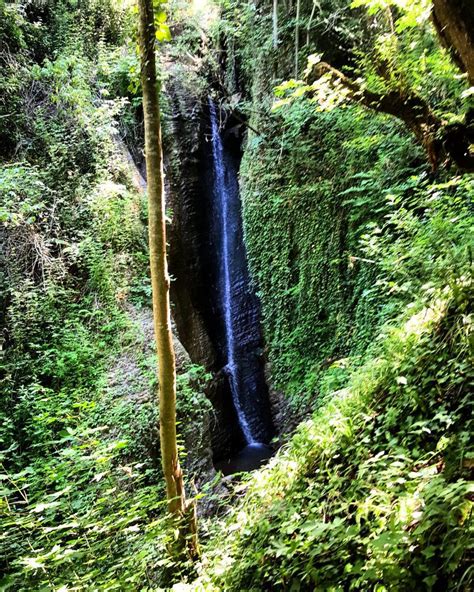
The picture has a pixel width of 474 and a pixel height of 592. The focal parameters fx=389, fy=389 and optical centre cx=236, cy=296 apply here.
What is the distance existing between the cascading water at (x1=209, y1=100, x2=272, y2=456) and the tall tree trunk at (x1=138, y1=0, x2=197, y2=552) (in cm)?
579

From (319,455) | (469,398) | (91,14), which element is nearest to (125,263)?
(319,455)

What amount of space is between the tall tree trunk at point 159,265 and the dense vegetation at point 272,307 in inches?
7.1

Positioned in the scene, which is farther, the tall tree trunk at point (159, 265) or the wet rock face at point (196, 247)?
the wet rock face at point (196, 247)

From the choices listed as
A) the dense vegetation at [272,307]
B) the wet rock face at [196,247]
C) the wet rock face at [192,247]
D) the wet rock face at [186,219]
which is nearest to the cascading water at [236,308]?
the wet rock face at [196,247]

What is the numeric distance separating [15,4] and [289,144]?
6050mm

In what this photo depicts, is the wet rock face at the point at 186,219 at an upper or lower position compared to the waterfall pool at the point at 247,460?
upper

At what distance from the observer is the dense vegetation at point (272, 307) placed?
2.20 meters

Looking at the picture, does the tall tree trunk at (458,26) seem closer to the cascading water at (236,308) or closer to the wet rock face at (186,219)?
the cascading water at (236,308)

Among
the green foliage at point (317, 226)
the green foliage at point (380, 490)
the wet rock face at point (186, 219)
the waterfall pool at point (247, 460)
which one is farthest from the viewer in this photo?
the wet rock face at point (186, 219)

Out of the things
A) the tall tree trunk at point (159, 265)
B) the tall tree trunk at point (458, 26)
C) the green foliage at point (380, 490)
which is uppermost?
the tall tree trunk at point (458, 26)

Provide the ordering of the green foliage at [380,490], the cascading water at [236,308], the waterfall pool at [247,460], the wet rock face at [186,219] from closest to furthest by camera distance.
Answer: the green foliage at [380,490], the waterfall pool at [247,460], the cascading water at [236,308], the wet rock face at [186,219]

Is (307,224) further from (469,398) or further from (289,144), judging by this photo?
(469,398)

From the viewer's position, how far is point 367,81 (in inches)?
171

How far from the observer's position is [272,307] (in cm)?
803
